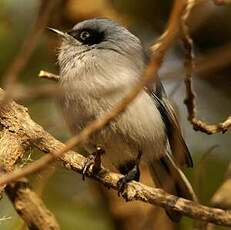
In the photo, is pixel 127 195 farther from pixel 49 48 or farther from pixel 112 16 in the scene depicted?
pixel 112 16

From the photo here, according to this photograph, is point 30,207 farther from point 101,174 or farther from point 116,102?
point 116,102

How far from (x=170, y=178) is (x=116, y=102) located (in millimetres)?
735

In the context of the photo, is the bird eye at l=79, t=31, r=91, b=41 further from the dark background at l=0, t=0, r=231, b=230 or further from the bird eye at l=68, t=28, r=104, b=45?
A: the dark background at l=0, t=0, r=231, b=230

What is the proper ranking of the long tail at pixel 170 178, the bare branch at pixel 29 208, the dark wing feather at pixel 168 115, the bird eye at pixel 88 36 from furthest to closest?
1. the bird eye at pixel 88 36
2. the dark wing feather at pixel 168 115
3. the long tail at pixel 170 178
4. the bare branch at pixel 29 208

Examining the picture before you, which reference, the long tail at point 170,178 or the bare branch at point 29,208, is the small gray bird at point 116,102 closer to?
the long tail at point 170,178

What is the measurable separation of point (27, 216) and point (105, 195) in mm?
1451

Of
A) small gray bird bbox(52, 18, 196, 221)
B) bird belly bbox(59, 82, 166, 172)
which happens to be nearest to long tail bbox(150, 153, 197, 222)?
small gray bird bbox(52, 18, 196, 221)

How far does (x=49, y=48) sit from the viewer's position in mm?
4430

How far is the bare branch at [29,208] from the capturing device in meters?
2.93

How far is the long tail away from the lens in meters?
3.45

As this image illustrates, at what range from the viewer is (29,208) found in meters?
2.95

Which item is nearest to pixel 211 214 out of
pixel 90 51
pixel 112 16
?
pixel 90 51

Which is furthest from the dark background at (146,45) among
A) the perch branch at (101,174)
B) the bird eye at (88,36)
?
the perch branch at (101,174)

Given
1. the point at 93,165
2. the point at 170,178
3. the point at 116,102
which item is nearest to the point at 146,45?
the point at 170,178
